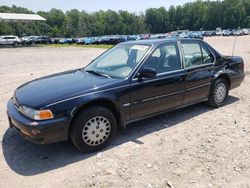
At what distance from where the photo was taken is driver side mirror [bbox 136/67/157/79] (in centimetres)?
445

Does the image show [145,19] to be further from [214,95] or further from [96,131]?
Result: [96,131]

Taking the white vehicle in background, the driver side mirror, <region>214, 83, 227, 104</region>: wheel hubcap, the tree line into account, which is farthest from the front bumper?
the tree line

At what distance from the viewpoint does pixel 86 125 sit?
13.2ft

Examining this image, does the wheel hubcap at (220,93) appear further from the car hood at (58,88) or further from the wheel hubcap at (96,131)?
the wheel hubcap at (96,131)

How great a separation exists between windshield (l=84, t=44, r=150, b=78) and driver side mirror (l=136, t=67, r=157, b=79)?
0.57ft

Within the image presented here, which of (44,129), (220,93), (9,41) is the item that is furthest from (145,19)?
(44,129)

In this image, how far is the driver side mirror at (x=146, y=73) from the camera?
4453 mm

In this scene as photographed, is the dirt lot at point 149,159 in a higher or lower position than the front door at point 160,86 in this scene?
lower

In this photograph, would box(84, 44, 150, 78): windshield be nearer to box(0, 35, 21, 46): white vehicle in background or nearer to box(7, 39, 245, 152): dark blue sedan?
box(7, 39, 245, 152): dark blue sedan

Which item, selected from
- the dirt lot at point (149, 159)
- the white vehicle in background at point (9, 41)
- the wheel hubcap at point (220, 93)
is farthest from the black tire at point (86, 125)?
the white vehicle in background at point (9, 41)

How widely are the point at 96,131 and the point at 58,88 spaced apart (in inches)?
34.9

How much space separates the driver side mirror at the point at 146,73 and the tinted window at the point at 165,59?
0.21 meters

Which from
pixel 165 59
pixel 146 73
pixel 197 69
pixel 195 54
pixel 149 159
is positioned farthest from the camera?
pixel 195 54

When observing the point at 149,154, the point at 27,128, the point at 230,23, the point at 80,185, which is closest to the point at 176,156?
the point at 149,154
